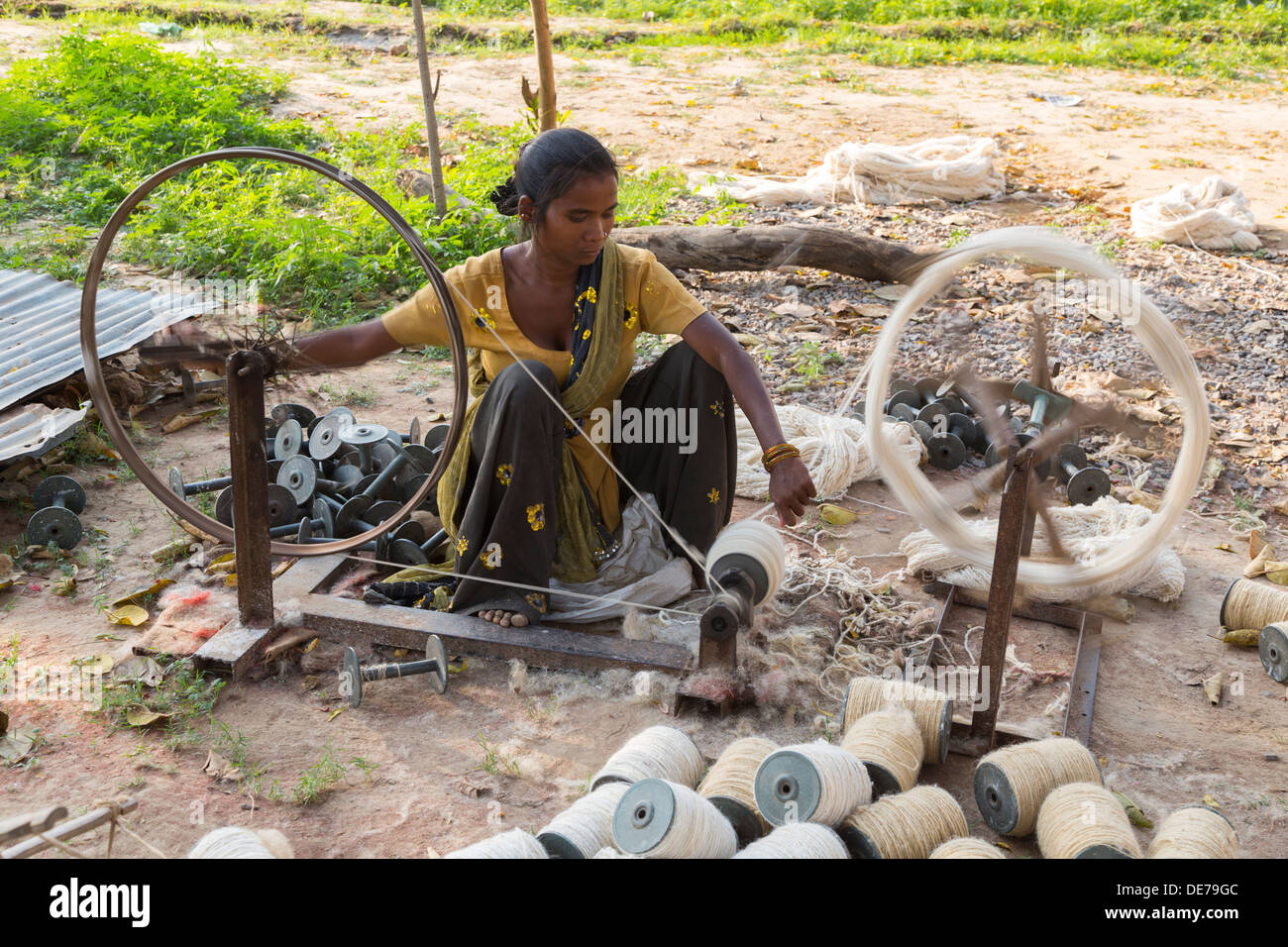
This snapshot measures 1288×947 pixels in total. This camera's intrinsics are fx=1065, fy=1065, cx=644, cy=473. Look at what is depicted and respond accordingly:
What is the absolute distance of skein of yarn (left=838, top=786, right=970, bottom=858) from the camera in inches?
83.0

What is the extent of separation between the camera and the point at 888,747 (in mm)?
2350

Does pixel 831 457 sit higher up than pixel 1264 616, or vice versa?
pixel 831 457

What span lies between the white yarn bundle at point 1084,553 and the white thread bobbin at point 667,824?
1453 mm

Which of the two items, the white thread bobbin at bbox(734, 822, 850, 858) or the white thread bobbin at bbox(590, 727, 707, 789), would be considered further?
the white thread bobbin at bbox(590, 727, 707, 789)

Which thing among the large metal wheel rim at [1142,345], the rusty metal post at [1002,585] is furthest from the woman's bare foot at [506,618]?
the rusty metal post at [1002,585]

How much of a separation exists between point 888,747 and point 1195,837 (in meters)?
0.61

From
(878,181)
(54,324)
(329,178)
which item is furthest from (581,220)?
(878,181)

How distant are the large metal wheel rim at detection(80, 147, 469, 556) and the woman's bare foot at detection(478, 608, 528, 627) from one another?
409 millimetres

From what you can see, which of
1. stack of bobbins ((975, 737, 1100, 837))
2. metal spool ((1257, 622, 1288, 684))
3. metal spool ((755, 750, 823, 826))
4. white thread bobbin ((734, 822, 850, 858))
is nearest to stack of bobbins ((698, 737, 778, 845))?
metal spool ((755, 750, 823, 826))

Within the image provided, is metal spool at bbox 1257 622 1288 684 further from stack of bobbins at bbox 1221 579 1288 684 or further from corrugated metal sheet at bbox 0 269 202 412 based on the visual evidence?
corrugated metal sheet at bbox 0 269 202 412

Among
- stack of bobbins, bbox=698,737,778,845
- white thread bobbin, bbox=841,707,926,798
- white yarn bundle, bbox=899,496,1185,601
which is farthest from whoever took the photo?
white yarn bundle, bbox=899,496,1185,601

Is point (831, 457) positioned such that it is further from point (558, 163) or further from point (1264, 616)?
point (558, 163)

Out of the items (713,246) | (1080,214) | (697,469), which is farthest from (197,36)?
(697,469)

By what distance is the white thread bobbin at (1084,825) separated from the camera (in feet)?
6.82
